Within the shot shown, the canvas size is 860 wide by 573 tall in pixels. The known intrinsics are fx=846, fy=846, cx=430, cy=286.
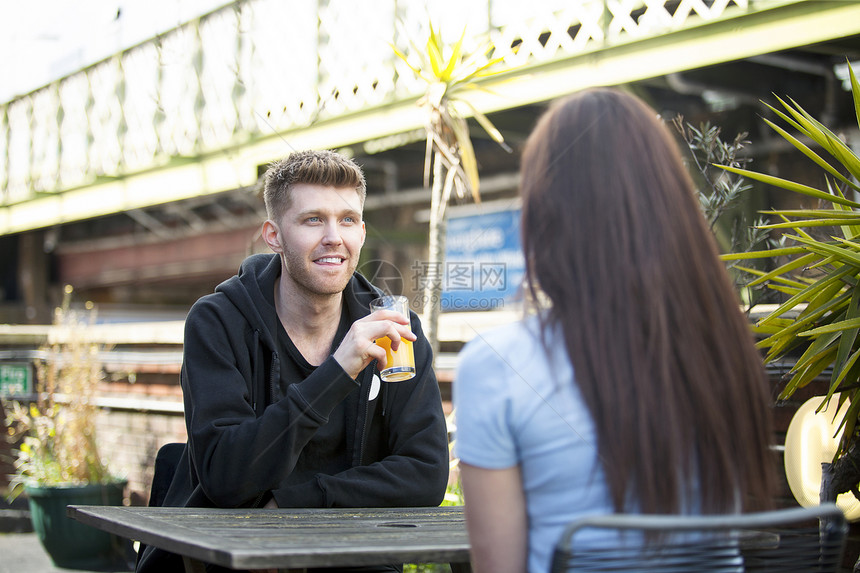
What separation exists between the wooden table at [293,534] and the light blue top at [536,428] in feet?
1.04

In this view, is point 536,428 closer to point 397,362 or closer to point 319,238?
point 397,362

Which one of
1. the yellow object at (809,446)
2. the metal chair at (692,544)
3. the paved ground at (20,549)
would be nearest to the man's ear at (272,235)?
the metal chair at (692,544)

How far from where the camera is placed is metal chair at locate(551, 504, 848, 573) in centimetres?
104

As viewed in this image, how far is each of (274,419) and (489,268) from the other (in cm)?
70

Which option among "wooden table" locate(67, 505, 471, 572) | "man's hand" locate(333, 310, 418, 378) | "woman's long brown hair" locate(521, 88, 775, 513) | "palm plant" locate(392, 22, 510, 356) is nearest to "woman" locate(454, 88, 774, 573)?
"woman's long brown hair" locate(521, 88, 775, 513)

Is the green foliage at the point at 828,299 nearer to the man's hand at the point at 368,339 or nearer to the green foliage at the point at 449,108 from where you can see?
the man's hand at the point at 368,339

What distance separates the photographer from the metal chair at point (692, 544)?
3.41 ft

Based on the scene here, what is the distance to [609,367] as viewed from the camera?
1.13m

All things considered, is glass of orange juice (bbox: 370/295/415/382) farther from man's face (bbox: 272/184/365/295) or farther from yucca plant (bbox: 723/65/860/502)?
yucca plant (bbox: 723/65/860/502)

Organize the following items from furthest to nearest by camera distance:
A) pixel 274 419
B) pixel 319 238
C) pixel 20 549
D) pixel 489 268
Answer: pixel 20 549 → pixel 319 238 → pixel 274 419 → pixel 489 268

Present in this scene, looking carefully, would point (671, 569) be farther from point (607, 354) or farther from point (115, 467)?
point (115, 467)

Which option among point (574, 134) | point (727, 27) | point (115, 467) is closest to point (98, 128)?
point (115, 467)

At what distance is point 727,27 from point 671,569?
13.0 ft

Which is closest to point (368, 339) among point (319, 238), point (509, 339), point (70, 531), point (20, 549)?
point (319, 238)
